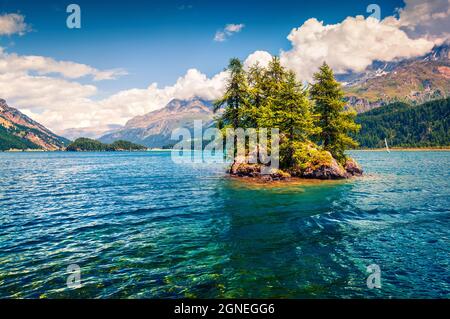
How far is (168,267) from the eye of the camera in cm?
1359

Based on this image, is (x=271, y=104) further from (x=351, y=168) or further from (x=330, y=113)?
(x=351, y=168)

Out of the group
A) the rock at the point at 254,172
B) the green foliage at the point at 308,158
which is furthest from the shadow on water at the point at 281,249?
the green foliage at the point at 308,158

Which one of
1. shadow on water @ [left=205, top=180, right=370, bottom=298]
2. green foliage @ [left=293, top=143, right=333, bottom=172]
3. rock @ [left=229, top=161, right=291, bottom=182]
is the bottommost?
shadow on water @ [left=205, top=180, right=370, bottom=298]

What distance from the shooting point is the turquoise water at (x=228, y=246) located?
11546 mm

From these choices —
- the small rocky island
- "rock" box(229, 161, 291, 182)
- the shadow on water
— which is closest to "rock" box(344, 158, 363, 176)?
the small rocky island

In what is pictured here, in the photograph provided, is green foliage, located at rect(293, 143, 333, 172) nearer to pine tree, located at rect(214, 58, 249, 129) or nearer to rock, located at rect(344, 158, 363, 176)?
rock, located at rect(344, 158, 363, 176)

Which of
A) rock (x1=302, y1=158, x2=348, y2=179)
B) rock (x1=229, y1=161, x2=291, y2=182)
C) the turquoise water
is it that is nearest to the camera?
the turquoise water

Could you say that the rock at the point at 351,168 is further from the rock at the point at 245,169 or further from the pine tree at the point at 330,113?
the rock at the point at 245,169

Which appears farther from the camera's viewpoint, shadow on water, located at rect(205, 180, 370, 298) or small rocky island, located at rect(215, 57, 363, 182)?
small rocky island, located at rect(215, 57, 363, 182)

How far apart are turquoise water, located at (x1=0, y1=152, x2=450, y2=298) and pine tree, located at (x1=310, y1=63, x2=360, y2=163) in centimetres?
2234

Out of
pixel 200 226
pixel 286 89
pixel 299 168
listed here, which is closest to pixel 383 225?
pixel 200 226

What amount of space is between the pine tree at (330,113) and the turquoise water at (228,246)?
22339 millimetres

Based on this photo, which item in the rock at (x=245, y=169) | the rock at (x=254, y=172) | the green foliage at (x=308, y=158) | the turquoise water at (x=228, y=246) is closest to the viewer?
the turquoise water at (x=228, y=246)

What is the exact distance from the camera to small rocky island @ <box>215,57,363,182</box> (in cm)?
4769
